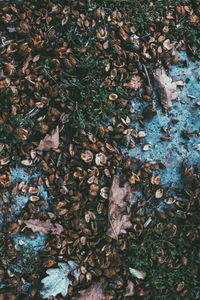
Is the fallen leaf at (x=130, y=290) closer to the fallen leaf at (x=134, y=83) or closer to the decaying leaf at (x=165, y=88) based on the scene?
the decaying leaf at (x=165, y=88)

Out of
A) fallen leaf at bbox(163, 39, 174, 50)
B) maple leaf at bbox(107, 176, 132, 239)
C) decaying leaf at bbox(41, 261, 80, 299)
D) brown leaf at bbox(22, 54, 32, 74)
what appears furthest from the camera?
fallen leaf at bbox(163, 39, 174, 50)

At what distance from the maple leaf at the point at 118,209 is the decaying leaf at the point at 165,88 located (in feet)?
2.46

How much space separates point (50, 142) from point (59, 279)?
1042mm

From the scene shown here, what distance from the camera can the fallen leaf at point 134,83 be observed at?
3416 mm

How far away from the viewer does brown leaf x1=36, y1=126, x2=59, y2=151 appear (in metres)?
3.27

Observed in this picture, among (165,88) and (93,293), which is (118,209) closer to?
(93,293)

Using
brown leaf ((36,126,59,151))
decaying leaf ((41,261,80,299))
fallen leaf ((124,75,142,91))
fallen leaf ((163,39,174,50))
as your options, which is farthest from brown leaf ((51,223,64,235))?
fallen leaf ((163,39,174,50))

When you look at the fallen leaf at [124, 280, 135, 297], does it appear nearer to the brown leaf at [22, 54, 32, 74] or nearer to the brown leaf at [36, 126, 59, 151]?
the brown leaf at [36, 126, 59, 151]

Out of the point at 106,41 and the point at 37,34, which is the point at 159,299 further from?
the point at 37,34

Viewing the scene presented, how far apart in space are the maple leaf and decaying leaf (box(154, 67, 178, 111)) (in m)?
0.75

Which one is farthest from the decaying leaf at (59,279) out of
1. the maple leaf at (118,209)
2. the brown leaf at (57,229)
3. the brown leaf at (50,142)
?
the brown leaf at (50,142)

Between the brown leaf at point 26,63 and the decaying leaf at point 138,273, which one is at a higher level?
the brown leaf at point 26,63

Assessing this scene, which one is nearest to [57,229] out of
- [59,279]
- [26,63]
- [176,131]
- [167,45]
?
[59,279]

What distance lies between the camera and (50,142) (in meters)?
3.27
